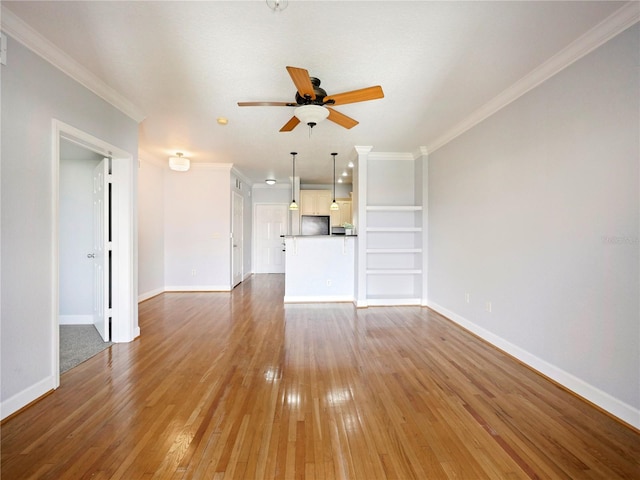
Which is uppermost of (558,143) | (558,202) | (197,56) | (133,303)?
(197,56)

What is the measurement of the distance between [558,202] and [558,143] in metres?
0.49

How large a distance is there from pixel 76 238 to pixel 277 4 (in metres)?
3.87

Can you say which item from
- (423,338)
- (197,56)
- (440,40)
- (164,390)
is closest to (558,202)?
(440,40)

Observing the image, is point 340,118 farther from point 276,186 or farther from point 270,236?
point 270,236

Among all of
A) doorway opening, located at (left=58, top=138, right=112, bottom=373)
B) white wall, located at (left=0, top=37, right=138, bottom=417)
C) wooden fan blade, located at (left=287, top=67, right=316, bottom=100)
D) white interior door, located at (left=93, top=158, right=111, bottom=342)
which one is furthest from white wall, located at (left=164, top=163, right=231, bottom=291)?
wooden fan blade, located at (left=287, top=67, right=316, bottom=100)

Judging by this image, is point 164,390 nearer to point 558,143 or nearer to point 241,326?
point 241,326

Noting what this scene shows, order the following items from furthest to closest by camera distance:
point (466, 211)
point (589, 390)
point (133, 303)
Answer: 1. point (466, 211)
2. point (133, 303)
3. point (589, 390)

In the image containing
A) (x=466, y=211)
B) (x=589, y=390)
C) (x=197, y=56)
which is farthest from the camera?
(x=466, y=211)

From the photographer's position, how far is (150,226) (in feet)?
17.2

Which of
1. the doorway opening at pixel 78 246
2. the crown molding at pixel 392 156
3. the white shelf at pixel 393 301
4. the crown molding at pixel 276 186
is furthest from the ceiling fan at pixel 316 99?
the crown molding at pixel 276 186

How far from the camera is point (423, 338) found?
3213mm

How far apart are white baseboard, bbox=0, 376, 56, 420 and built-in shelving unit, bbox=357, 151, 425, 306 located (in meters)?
3.89

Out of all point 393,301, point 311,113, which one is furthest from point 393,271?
point 311,113

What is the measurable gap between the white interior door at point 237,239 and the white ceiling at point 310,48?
3.03 metres
